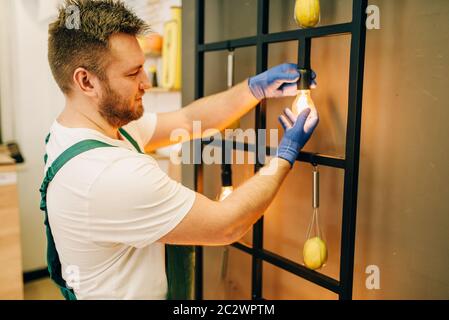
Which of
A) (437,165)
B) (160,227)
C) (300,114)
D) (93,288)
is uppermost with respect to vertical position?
(300,114)

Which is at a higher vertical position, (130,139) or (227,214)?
(130,139)

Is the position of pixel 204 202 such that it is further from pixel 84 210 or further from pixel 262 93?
pixel 262 93

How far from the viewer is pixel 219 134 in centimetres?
139

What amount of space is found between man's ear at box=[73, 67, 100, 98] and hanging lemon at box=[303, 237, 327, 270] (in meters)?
0.70

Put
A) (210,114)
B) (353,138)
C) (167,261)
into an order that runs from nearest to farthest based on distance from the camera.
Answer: (353,138) → (167,261) → (210,114)

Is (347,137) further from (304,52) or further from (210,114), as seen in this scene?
(210,114)

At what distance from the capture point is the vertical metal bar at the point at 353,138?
0.88 m

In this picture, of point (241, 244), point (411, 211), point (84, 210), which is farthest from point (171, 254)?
point (411, 211)

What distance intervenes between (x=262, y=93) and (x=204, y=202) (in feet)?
1.32

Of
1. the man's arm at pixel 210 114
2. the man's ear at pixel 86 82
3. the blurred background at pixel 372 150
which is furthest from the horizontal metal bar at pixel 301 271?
the man's ear at pixel 86 82

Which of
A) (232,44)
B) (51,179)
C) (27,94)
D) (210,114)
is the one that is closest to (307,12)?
(232,44)

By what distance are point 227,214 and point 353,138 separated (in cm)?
35

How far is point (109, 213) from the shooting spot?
0.96 metres

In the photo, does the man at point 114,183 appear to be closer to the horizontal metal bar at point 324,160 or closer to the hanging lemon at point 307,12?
the horizontal metal bar at point 324,160
